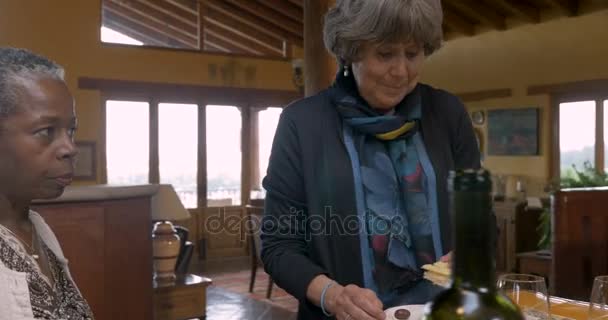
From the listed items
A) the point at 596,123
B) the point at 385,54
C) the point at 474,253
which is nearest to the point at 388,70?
the point at 385,54

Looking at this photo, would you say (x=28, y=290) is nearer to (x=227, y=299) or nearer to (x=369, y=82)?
(x=369, y=82)

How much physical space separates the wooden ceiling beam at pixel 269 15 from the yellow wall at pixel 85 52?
35.8 inches

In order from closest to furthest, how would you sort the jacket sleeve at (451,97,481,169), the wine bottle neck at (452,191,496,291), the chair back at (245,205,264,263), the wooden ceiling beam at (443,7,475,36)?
the wine bottle neck at (452,191,496,291) < the jacket sleeve at (451,97,481,169) < the chair back at (245,205,264,263) < the wooden ceiling beam at (443,7,475,36)

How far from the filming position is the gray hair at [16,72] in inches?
35.7

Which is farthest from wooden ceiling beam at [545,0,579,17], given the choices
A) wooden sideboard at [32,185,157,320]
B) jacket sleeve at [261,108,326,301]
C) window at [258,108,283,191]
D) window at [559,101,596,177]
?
jacket sleeve at [261,108,326,301]

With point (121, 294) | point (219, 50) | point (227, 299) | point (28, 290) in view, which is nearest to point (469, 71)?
point (219, 50)

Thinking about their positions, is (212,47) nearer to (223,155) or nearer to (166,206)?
(223,155)

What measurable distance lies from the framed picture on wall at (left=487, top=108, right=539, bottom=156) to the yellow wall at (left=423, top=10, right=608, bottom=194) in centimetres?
8

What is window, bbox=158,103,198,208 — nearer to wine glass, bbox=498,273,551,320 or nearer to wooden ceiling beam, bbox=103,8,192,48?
wooden ceiling beam, bbox=103,8,192,48

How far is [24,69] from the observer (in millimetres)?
943

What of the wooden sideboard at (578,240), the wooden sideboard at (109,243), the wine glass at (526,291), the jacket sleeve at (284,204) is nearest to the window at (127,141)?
the wooden sideboard at (109,243)

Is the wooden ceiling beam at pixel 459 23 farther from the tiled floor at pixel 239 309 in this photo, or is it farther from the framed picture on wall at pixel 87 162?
the framed picture on wall at pixel 87 162

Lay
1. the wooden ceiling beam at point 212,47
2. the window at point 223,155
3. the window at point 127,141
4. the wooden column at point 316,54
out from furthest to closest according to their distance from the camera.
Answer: the wooden ceiling beam at point 212,47 → the window at point 223,155 → the window at point 127,141 → the wooden column at point 316,54

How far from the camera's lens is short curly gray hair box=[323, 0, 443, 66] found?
119cm
